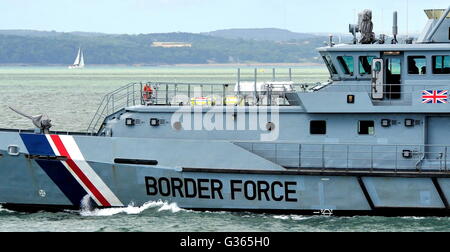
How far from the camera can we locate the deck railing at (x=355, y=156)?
20562 mm

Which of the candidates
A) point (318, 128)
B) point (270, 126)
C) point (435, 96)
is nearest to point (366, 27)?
point (435, 96)

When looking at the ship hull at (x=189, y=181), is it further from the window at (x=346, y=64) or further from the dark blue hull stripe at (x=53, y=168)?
the window at (x=346, y=64)

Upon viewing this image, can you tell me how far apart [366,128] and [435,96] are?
1830 mm

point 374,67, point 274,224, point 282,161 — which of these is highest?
point 374,67

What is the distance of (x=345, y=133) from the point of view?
2084 centimetres

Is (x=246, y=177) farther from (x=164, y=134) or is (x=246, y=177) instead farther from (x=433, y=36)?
(x=433, y=36)

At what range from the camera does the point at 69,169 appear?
820 inches

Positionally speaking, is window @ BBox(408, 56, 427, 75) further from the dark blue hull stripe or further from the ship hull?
the dark blue hull stripe

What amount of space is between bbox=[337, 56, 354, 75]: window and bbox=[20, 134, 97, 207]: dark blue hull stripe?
7.10 m

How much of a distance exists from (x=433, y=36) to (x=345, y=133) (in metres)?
Result: 3.22

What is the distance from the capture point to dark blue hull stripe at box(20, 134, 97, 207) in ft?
68.4

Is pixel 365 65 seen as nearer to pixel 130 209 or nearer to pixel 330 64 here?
pixel 330 64

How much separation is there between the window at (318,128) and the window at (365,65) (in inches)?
62.2
